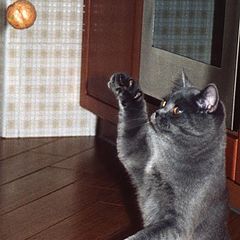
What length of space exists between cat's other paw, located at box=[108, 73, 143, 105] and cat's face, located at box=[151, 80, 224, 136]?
11cm

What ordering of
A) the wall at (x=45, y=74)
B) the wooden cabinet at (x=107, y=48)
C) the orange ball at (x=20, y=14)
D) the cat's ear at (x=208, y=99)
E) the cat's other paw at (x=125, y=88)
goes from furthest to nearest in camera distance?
the wall at (x=45, y=74)
the wooden cabinet at (x=107, y=48)
the orange ball at (x=20, y=14)
the cat's other paw at (x=125, y=88)
the cat's ear at (x=208, y=99)

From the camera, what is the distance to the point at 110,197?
6.32 ft

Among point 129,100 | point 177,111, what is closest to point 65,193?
point 129,100

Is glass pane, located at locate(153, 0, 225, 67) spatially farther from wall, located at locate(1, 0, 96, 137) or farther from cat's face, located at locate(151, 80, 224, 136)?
wall, located at locate(1, 0, 96, 137)

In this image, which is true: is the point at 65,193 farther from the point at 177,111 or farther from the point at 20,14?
the point at 177,111

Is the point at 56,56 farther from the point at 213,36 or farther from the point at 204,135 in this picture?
the point at 204,135

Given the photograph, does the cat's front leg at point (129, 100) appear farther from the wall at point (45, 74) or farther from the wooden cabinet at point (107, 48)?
the wall at point (45, 74)

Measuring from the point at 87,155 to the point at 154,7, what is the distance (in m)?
0.57

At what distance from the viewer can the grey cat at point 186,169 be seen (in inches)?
51.3

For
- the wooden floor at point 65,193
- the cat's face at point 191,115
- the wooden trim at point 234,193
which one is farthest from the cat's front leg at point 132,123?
the wooden trim at point 234,193

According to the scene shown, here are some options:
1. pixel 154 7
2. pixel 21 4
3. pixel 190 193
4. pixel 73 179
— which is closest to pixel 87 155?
pixel 73 179

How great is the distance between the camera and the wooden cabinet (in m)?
2.08

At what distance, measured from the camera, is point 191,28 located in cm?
180

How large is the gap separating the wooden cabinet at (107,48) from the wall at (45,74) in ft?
0.26
